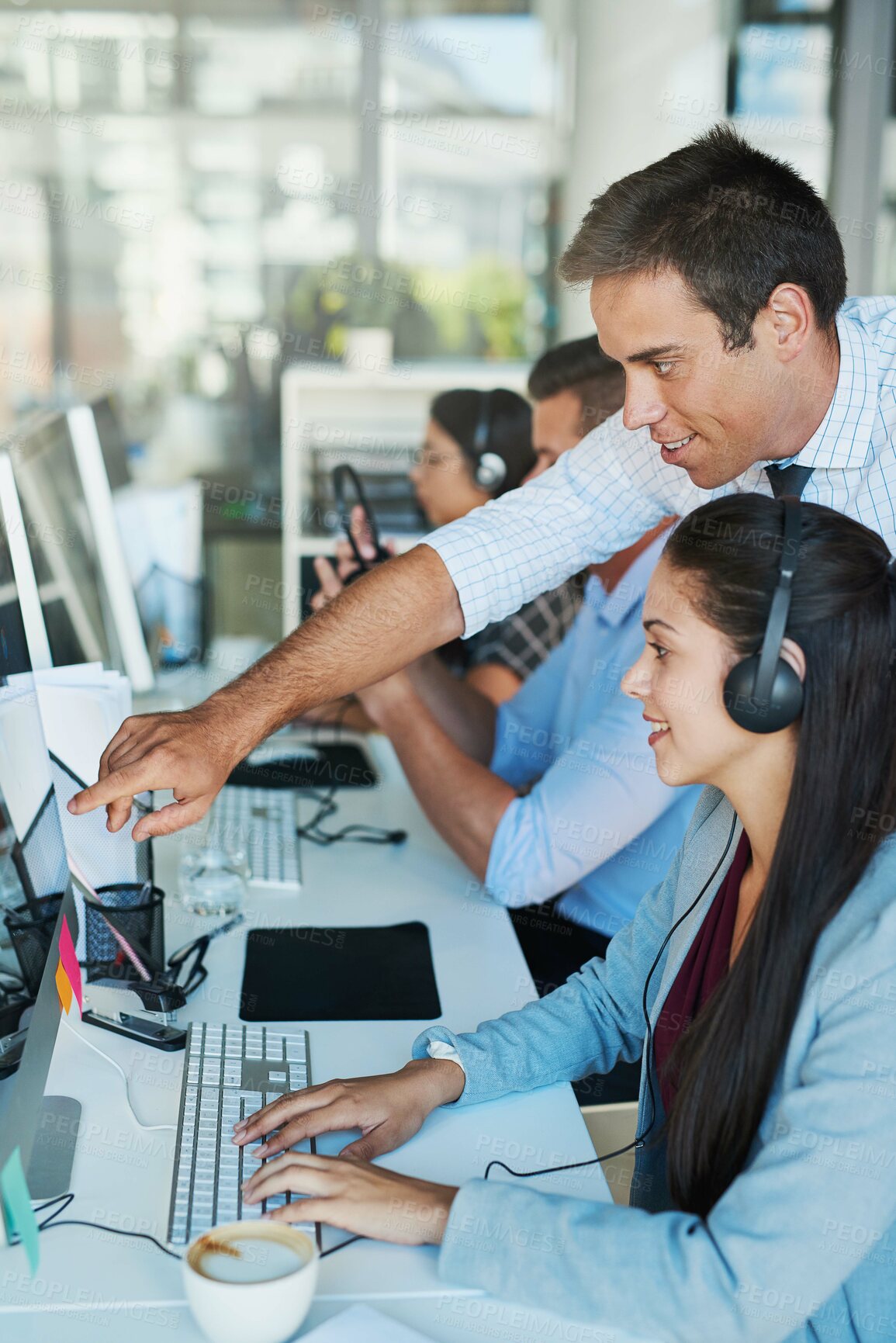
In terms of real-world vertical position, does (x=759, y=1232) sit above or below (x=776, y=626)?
below

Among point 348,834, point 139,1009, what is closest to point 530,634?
point 348,834

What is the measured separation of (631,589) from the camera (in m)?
1.78

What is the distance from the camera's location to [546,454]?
82.7 inches

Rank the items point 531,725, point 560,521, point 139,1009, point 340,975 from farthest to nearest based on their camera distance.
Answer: point 531,725
point 560,521
point 340,975
point 139,1009

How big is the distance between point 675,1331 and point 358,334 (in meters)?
3.16

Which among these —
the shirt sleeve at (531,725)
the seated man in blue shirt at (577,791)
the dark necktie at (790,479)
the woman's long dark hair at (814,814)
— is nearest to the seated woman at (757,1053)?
the woman's long dark hair at (814,814)

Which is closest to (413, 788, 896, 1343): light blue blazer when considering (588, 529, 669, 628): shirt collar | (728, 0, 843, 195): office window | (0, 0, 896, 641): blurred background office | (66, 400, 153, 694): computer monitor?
(588, 529, 669, 628): shirt collar

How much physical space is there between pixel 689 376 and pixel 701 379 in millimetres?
13

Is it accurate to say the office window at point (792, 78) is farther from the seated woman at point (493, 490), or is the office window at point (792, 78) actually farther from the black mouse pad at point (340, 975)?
the black mouse pad at point (340, 975)

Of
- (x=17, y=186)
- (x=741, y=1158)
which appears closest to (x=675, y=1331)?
(x=741, y=1158)

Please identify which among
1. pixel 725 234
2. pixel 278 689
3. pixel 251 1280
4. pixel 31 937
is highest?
pixel 725 234

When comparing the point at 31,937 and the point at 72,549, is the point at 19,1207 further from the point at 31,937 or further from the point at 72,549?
the point at 72,549

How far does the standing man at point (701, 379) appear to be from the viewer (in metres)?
1.25

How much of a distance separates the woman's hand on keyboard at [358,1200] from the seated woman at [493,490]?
5.14ft
